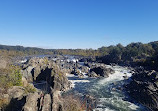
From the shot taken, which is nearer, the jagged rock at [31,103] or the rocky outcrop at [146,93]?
the jagged rock at [31,103]

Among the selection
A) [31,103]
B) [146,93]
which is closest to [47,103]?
[31,103]

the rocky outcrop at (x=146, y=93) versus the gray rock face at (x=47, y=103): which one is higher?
the gray rock face at (x=47, y=103)

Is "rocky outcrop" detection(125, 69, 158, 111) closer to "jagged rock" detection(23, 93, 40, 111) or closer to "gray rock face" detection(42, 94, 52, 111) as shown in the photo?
"gray rock face" detection(42, 94, 52, 111)

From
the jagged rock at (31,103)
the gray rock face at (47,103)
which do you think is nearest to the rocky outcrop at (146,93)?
the gray rock face at (47,103)

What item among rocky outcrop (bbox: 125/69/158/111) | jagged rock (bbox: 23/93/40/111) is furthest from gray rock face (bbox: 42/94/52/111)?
rocky outcrop (bbox: 125/69/158/111)

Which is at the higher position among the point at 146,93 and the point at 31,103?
the point at 31,103

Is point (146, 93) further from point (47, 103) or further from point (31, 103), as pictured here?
point (31, 103)

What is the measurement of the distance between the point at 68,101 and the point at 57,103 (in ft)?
4.35

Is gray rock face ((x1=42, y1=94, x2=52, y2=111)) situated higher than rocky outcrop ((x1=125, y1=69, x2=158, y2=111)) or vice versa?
gray rock face ((x1=42, y1=94, x2=52, y2=111))

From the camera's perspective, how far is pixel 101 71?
4819cm

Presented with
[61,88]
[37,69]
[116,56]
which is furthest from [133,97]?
[116,56]

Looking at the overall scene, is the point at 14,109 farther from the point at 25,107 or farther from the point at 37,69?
the point at 37,69

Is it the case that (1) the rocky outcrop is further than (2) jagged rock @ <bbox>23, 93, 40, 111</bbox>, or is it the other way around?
(1) the rocky outcrop

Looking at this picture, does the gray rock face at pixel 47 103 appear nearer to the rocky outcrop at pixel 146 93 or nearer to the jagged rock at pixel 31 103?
the jagged rock at pixel 31 103
